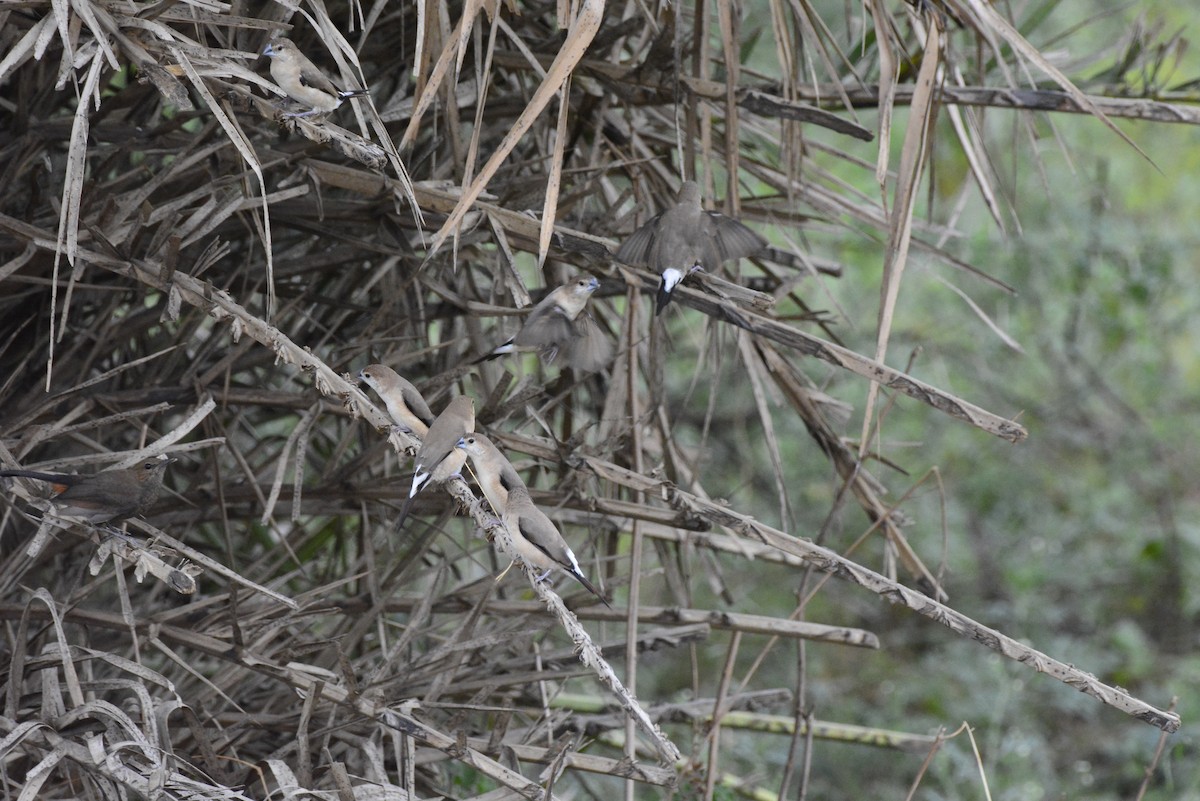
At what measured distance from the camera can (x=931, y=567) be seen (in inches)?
280

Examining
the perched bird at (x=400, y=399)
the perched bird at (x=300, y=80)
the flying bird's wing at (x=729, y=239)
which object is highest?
the perched bird at (x=300, y=80)

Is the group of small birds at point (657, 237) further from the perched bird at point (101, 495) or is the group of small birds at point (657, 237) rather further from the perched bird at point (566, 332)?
the perched bird at point (101, 495)

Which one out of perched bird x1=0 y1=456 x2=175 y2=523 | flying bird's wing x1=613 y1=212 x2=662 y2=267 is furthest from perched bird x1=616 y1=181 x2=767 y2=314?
perched bird x1=0 y1=456 x2=175 y2=523

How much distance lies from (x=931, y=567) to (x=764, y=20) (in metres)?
3.62

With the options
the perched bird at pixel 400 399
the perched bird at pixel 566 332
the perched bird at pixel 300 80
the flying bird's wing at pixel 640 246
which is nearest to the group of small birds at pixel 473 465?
the perched bird at pixel 400 399

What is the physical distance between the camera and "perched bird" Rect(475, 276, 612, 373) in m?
2.83

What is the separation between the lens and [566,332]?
9.54 ft

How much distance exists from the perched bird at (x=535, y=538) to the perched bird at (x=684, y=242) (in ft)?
1.58

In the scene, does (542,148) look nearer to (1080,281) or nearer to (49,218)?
(49,218)

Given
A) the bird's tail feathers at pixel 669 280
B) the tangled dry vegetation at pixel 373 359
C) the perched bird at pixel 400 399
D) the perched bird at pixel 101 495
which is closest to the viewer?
the tangled dry vegetation at pixel 373 359

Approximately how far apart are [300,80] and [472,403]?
74cm

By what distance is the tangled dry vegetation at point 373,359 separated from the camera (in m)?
2.31

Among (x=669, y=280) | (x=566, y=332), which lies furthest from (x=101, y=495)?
(x=669, y=280)

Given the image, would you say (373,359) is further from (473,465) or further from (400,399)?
(473,465)
